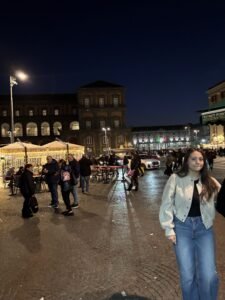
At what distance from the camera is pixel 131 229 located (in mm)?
9430

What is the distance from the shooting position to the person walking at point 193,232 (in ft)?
13.5

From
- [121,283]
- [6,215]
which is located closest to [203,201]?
[121,283]

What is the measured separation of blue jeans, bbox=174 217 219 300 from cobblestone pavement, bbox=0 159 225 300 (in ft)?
2.67

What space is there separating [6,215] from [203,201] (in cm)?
952

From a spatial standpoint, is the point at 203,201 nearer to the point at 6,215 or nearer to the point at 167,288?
the point at 167,288

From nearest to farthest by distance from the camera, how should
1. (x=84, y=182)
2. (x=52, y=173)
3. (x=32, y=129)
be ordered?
(x=52, y=173), (x=84, y=182), (x=32, y=129)

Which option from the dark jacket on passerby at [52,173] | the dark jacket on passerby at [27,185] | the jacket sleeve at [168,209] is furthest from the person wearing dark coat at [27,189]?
the jacket sleeve at [168,209]

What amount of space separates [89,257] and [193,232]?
328 cm

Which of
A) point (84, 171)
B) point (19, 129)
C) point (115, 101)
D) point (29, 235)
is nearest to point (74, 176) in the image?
point (29, 235)

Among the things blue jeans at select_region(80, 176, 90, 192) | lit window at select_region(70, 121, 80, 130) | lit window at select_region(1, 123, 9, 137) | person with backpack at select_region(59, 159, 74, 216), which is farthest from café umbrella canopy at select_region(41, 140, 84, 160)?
lit window at select_region(1, 123, 9, 137)

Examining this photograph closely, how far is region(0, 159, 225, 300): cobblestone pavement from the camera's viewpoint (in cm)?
529

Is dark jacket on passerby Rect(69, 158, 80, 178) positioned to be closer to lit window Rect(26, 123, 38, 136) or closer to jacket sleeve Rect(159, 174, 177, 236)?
jacket sleeve Rect(159, 174, 177, 236)

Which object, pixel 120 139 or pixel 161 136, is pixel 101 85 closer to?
pixel 120 139

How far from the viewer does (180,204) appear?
421cm
